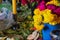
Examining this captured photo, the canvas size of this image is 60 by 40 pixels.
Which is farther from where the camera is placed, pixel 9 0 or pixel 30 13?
pixel 9 0

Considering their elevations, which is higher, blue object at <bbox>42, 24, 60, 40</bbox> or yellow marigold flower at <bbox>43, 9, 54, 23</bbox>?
yellow marigold flower at <bbox>43, 9, 54, 23</bbox>

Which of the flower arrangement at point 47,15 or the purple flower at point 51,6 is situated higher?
the purple flower at point 51,6

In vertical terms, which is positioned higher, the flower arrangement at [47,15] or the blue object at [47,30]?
the flower arrangement at [47,15]

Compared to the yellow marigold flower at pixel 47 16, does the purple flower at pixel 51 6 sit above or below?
above

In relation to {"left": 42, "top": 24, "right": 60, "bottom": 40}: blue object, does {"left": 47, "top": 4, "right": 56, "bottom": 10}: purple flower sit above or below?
above

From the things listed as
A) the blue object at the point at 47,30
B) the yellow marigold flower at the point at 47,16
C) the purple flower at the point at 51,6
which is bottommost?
the blue object at the point at 47,30

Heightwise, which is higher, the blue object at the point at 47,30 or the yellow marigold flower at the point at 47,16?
the yellow marigold flower at the point at 47,16

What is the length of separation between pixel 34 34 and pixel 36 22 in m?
0.11

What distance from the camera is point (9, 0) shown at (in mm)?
1608

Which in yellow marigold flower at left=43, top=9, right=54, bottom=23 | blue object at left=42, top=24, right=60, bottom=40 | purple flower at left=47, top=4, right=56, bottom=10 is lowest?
blue object at left=42, top=24, right=60, bottom=40

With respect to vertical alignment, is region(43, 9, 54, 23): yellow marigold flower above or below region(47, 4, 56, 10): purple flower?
below

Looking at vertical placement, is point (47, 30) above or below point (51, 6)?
below

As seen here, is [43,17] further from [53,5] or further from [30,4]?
[30,4]

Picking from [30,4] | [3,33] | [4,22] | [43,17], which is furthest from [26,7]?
[43,17]
